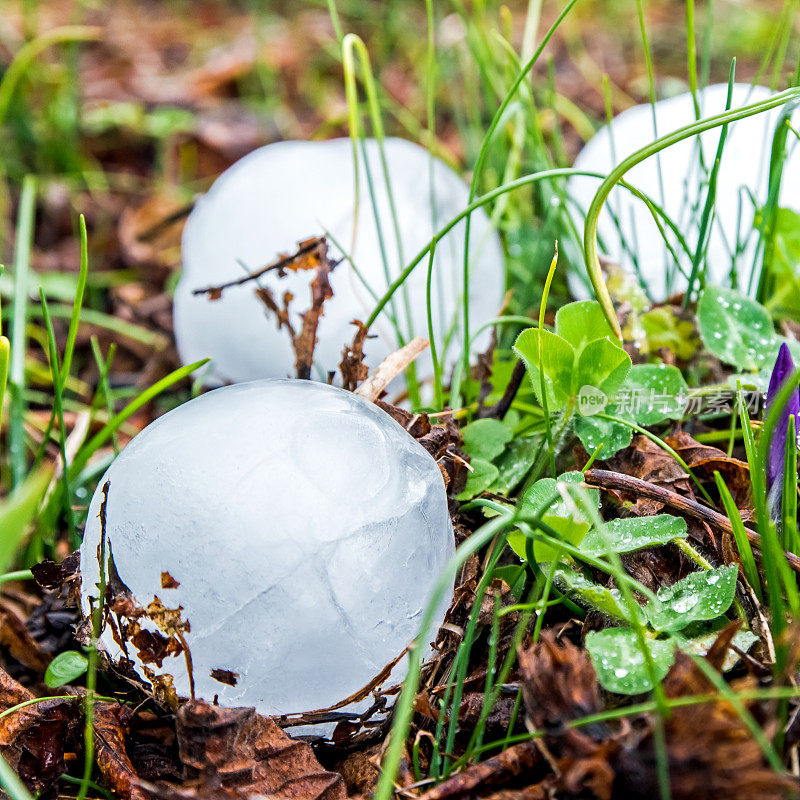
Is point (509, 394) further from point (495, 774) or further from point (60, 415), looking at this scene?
point (60, 415)

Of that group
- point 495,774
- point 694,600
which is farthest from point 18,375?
point 694,600

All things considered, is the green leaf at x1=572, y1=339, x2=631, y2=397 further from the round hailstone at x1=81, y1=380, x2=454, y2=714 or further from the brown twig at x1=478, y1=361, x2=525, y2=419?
the round hailstone at x1=81, y1=380, x2=454, y2=714

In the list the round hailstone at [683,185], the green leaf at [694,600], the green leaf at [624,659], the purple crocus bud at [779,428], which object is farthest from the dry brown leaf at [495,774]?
the round hailstone at [683,185]

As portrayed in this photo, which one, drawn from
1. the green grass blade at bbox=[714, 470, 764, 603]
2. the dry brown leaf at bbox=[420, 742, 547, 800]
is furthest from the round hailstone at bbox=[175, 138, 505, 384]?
the dry brown leaf at bbox=[420, 742, 547, 800]

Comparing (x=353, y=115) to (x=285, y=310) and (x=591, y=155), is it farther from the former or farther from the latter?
(x=591, y=155)

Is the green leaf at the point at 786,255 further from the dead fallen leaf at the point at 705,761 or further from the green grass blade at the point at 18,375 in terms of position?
the green grass blade at the point at 18,375
